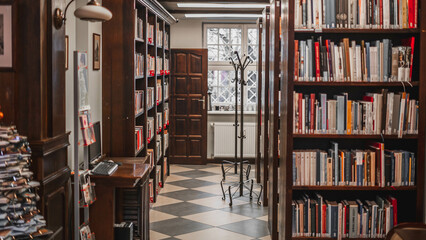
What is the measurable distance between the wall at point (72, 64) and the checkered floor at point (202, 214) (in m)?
1.70

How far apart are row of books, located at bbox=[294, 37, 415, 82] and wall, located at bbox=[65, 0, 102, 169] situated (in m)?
1.90

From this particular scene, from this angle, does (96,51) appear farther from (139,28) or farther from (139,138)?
(139,138)

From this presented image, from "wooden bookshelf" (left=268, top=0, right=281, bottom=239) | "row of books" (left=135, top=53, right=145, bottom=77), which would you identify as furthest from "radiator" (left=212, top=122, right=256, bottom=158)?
Answer: "wooden bookshelf" (left=268, top=0, right=281, bottom=239)

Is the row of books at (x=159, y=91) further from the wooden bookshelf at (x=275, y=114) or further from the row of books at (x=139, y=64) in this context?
the wooden bookshelf at (x=275, y=114)

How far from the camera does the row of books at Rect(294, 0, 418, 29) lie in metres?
4.31

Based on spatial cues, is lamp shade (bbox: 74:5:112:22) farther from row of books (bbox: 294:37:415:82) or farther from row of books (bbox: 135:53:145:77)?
row of books (bbox: 135:53:145:77)

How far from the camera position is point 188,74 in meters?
10.7

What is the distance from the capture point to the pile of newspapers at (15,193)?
113 inches

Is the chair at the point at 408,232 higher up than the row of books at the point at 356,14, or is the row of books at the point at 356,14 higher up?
the row of books at the point at 356,14

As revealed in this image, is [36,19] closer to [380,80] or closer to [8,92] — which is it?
[8,92]

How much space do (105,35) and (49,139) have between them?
2.36 metres

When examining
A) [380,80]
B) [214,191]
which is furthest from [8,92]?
[214,191]

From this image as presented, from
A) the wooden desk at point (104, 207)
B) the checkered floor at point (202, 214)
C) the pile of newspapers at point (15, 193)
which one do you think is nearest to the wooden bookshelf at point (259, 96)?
the checkered floor at point (202, 214)

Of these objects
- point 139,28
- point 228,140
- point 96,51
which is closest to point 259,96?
point 228,140
